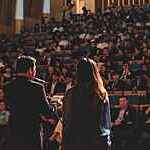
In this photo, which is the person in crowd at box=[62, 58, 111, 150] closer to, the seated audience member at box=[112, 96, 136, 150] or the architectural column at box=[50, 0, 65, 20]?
the seated audience member at box=[112, 96, 136, 150]

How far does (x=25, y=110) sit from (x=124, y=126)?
539 cm

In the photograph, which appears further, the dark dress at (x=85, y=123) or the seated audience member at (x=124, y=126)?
the seated audience member at (x=124, y=126)

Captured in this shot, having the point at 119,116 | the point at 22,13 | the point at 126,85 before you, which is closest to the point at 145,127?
the point at 119,116

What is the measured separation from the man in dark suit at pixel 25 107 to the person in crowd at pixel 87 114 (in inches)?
6.4

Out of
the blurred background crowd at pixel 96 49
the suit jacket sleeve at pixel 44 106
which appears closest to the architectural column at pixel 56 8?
the blurred background crowd at pixel 96 49

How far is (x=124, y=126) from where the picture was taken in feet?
30.9

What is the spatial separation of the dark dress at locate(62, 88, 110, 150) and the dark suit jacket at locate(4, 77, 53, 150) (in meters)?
0.17

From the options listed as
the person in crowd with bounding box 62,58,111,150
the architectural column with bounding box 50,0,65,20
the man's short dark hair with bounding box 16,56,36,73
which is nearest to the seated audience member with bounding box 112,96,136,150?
the man's short dark hair with bounding box 16,56,36,73

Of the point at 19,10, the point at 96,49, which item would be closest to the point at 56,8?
the point at 19,10

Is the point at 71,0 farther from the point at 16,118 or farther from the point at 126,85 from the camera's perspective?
the point at 16,118

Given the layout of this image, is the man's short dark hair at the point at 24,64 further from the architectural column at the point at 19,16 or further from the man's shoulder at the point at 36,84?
the architectural column at the point at 19,16

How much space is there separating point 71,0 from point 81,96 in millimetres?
25540

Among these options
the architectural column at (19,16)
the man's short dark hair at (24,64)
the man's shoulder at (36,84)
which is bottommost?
the man's shoulder at (36,84)

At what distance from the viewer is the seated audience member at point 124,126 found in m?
9.20
